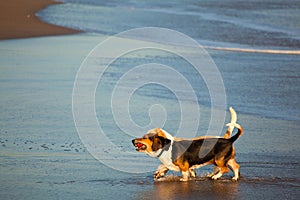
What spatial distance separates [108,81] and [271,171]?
15.8 ft

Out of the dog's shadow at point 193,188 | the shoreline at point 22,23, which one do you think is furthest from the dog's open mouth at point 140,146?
the shoreline at point 22,23

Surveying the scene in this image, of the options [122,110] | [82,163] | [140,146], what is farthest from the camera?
[122,110]

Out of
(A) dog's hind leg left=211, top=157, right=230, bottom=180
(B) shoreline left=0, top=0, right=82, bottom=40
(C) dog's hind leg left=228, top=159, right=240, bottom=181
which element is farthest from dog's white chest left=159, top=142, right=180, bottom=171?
(B) shoreline left=0, top=0, right=82, bottom=40

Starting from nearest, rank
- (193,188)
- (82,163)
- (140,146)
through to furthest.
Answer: (193,188), (140,146), (82,163)

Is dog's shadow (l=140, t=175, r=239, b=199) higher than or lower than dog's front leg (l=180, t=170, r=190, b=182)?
lower

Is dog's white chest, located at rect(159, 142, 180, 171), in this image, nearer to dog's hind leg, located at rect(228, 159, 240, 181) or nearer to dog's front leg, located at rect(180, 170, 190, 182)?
dog's front leg, located at rect(180, 170, 190, 182)

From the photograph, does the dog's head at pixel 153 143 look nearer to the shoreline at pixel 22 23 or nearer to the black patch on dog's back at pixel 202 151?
the black patch on dog's back at pixel 202 151

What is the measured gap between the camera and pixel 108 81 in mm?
11242

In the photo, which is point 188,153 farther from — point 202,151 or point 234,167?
point 234,167

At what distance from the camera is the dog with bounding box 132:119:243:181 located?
6594 millimetres

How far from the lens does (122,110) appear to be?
Answer: 30.4 feet

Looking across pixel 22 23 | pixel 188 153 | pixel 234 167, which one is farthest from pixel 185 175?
pixel 22 23

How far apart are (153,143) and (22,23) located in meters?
12.4

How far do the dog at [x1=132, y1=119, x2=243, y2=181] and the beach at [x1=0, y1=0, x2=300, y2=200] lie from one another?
121 mm
